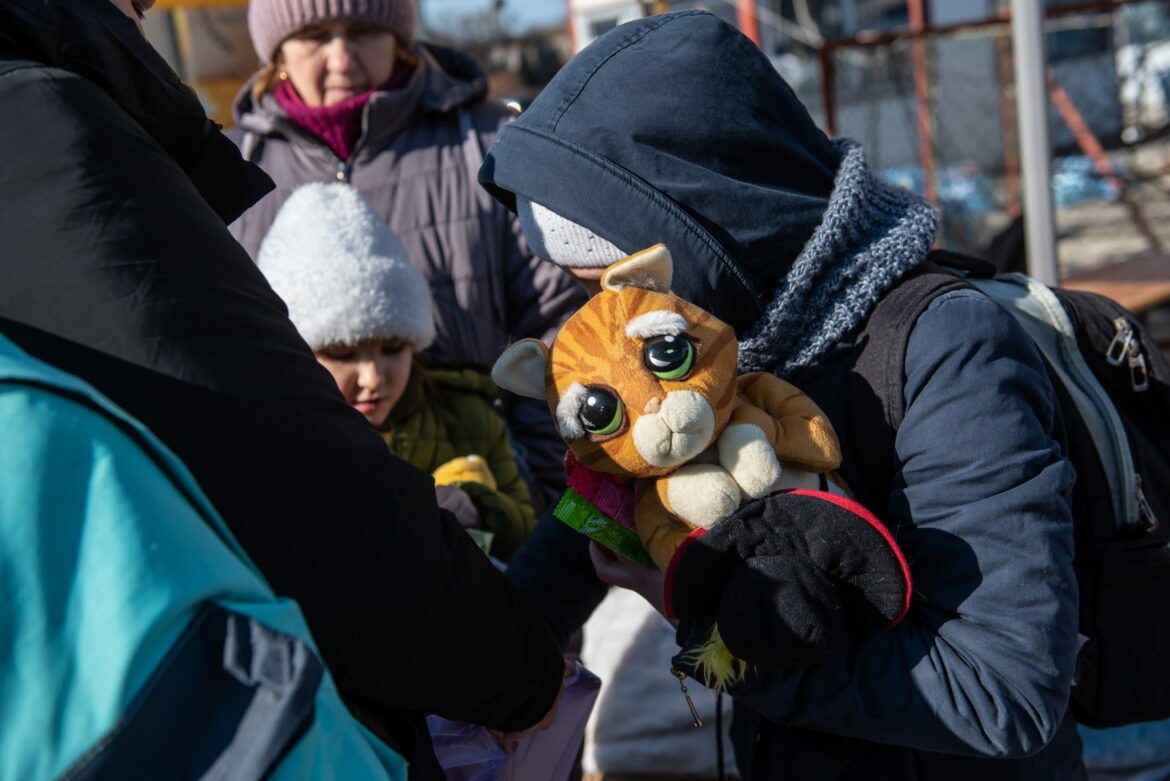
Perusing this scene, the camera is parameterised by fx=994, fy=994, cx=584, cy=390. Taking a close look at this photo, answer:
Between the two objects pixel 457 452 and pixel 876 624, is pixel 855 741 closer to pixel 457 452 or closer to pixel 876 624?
pixel 876 624

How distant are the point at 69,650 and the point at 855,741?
3.26 feet

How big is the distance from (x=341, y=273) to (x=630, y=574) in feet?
3.54

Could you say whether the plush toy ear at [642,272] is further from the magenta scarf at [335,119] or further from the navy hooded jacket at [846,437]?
the magenta scarf at [335,119]

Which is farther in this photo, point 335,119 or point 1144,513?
point 335,119

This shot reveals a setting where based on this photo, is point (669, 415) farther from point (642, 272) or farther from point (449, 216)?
point (449, 216)

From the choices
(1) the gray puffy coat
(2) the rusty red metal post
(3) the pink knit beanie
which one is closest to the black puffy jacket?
(1) the gray puffy coat

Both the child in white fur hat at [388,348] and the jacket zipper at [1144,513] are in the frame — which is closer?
the jacket zipper at [1144,513]

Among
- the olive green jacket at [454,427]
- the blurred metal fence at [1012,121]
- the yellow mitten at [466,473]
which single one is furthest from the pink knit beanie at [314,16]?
the blurred metal fence at [1012,121]

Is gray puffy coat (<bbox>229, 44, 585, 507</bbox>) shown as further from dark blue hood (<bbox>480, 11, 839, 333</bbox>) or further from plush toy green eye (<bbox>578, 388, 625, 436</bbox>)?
plush toy green eye (<bbox>578, 388, 625, 436</bbox>)

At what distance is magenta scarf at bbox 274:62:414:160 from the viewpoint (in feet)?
8.02

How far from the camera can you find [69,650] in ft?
2.26

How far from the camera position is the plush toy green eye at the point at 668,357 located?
1.14 meters

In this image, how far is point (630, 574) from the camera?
4.40 feet

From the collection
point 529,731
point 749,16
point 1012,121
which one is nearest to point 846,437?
point 529,731
